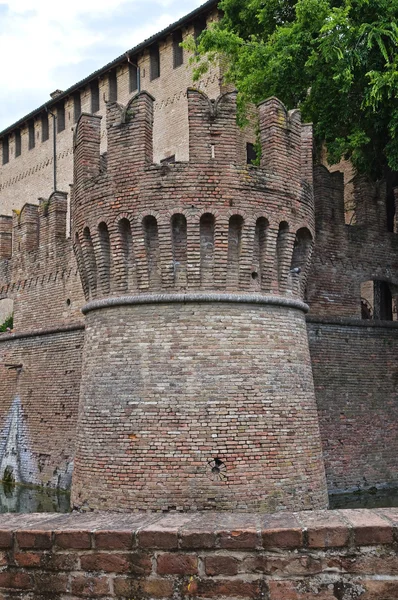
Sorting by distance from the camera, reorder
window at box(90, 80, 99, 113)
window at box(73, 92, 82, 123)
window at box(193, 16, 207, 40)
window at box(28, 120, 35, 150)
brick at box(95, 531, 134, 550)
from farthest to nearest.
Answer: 1. window at box(28, 120, 35, 150)
2. window at box(73, 92, 82, 123)
3. window at box(90, 80, 99, 113)
4. window at box(193, 16, 207, 40)
5. brick at box(95, 531, 134, 550)

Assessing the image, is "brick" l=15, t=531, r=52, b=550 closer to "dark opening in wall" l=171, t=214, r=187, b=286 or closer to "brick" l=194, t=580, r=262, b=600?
"brick" l=194, t=580, r=262, b=600

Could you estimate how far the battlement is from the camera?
10500 mm

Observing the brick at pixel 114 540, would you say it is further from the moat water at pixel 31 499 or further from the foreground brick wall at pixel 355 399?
the foreground brick wall at pixel 355 399

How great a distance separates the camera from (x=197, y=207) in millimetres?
10461

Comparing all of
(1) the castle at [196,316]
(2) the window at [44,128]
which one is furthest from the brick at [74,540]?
(2) the window at [44,128]

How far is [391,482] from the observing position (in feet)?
48.3

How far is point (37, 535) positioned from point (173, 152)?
20.7 metres

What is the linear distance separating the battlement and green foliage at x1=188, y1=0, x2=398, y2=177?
260 cm

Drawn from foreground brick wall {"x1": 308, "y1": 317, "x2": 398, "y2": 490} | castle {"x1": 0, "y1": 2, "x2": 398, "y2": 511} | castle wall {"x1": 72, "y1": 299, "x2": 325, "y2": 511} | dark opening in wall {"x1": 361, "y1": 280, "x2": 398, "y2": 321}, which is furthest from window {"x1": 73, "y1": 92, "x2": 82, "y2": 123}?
castle wall {"x1": 72, "y1": 299, "x2": 325, "y2": 511}

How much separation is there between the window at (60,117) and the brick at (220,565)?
28186 millimetres

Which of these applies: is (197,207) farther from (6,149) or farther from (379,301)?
(6,149)

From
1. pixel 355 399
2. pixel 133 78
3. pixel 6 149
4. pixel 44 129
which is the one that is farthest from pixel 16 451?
pixel 6 149

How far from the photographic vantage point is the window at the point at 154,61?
81.6 ft

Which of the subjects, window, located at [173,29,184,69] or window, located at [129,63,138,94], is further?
window, located at [129,63,138,94]
